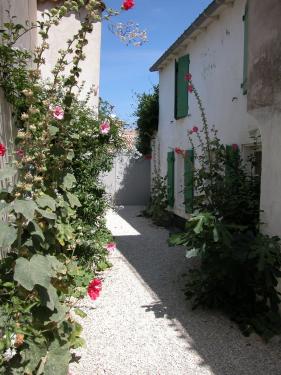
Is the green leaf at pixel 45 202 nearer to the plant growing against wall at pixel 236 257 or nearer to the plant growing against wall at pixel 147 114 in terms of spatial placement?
the plant growing against wall at pixel 236 257

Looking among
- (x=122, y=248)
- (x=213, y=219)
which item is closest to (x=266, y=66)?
(x=213, y=219)

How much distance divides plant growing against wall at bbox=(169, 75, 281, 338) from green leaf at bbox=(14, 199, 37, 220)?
2717mm

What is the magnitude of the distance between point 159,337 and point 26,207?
2860 millimetres

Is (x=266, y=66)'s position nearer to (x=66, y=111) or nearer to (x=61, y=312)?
(x=66, y=111)

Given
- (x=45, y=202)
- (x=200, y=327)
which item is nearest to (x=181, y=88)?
(x=200, y=327)

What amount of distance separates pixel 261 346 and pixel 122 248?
4663mm

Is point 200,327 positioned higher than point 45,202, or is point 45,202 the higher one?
point 45,202

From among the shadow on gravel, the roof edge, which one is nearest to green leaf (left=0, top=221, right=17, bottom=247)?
the shadow on gravel

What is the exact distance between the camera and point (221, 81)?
7977 millimetres

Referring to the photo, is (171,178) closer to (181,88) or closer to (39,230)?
(181,88)

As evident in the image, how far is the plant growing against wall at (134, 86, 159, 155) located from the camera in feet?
43.3

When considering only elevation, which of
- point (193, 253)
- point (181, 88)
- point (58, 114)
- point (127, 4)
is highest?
point (181, 88)

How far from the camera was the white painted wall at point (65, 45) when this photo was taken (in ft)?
25.4

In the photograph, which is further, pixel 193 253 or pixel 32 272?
pixel 193 253
